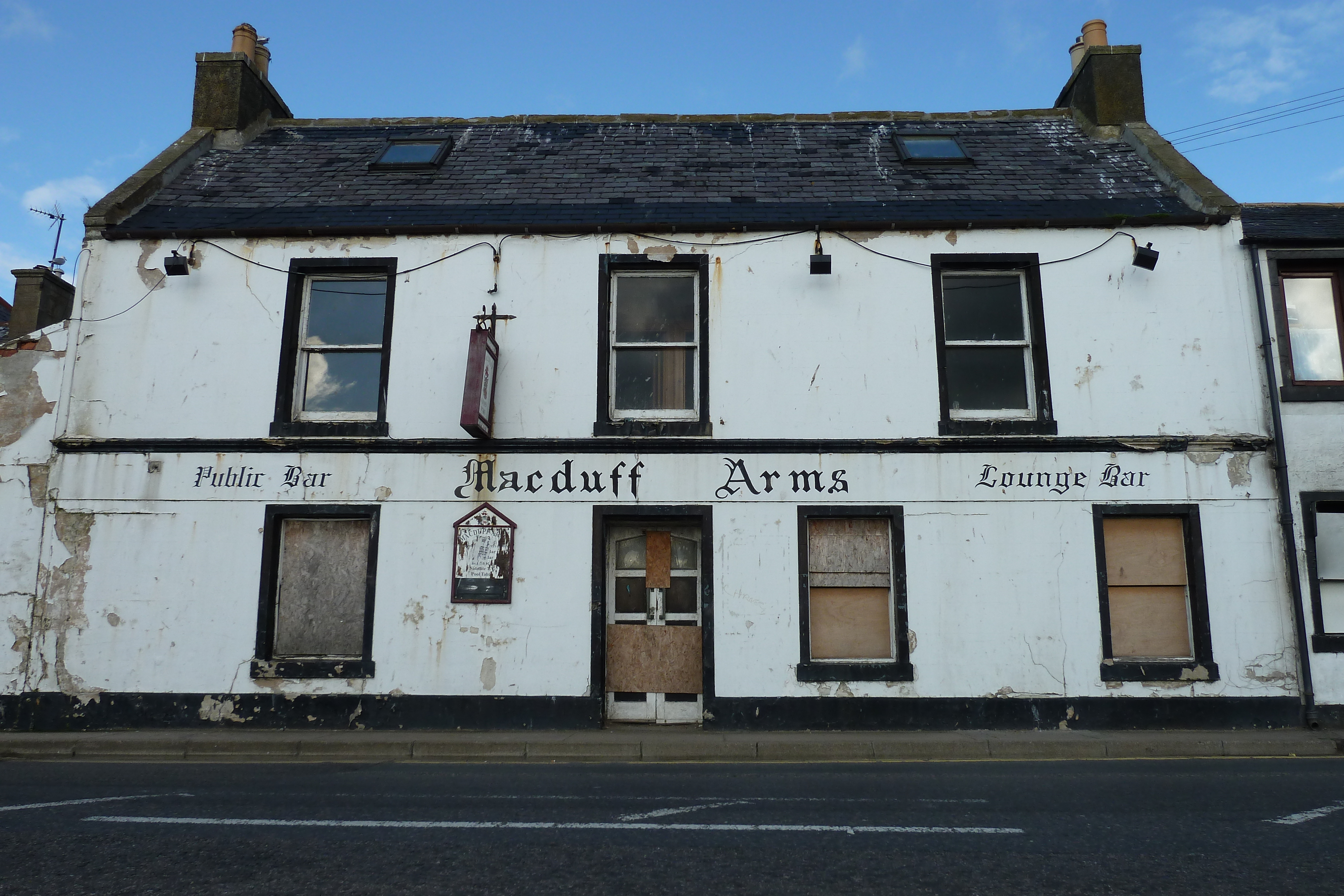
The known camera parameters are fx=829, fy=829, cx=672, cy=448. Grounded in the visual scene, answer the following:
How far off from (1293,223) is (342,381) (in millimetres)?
12354

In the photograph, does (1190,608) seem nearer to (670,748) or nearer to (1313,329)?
(1313,329)

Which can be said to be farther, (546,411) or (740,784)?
(546,411)

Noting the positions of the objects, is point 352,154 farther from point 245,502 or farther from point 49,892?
A: point 49,892

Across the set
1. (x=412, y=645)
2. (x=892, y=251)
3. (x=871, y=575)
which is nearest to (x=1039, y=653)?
(x=871, y=575)

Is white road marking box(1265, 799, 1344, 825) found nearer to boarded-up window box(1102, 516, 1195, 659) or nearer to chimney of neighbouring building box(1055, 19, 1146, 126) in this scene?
boarded-up window box(1102, 516, 1195, 659)


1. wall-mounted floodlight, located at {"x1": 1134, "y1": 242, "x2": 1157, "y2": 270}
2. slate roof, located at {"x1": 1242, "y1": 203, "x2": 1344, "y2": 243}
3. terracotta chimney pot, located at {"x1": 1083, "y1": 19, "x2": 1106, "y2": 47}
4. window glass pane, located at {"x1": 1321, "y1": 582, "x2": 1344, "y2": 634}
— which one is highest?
terracotta chimney pot, located at {"x1": 1083, "y1": 19, "x2": 1106, "y2": 47}

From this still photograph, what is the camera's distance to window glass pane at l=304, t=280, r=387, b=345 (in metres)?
10.5

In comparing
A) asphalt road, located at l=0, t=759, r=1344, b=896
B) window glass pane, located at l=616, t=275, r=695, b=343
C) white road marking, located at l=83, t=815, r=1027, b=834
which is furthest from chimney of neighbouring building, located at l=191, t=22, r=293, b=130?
white road marking, located at l=83, t=815, r=1027, b=834

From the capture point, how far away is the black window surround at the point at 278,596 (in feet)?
30.9

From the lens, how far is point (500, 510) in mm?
9672

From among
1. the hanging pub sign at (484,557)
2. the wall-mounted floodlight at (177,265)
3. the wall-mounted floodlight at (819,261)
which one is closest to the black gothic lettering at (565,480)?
the hanging pub sign at (484,557)

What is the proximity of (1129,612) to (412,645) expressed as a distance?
8248 mm

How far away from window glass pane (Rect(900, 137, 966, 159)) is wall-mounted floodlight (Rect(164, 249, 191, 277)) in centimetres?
983

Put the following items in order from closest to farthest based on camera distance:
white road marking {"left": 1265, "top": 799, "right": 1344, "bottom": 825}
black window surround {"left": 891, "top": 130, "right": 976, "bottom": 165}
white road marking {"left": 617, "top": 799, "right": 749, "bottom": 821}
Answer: white road marking {"left": 1265, "top": 799, "right": 1344, "bottom": 825}
white road marking {"left": 617, "top": 799, "right": 749, "bottom": 821}
black window surround {"left": 891, "top": 130, "right": 976, "bottom": 165}
